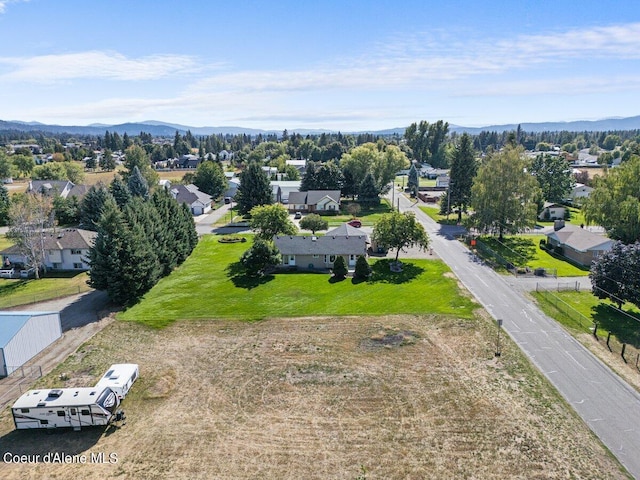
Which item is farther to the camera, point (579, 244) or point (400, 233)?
point (579, 244)

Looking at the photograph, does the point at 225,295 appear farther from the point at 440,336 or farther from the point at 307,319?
the point at 440,336

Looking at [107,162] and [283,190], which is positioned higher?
[107,162]

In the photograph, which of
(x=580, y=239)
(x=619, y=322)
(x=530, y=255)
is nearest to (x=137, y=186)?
(x=530, y=255)

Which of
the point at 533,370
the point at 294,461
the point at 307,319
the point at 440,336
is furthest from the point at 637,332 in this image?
the point at 294,461

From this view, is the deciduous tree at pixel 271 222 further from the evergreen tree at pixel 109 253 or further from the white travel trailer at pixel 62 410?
the white travel trailer at pixel 62 410

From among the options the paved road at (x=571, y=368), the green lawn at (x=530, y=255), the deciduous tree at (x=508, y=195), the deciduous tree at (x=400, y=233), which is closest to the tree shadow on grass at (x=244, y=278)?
the deciduous tree at (x=400, y=233)

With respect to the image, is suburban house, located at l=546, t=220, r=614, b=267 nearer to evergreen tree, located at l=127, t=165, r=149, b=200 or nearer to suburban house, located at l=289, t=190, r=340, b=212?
suburban house, located at l=289, t=190, r=340, b=212

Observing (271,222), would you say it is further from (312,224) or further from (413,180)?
(413,180)
